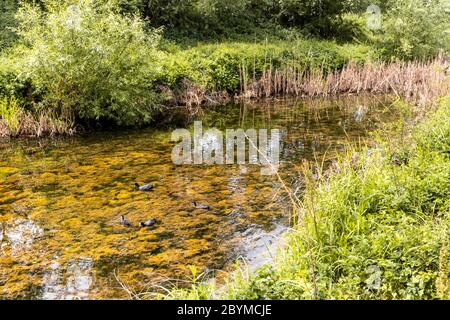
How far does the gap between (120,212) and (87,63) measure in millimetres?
5942

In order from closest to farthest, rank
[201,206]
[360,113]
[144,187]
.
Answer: [201,206] → [144,187] → [360,113]

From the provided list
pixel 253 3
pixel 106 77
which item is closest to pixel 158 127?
pixel 106 77

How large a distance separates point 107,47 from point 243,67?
6492 mm

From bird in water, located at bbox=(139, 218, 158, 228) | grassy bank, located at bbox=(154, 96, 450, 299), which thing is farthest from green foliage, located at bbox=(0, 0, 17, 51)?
grassy bank, located at bbox=(154, 96, 450, 299)

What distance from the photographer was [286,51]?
20.4 meters

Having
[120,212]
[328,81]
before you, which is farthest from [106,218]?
[328,81]

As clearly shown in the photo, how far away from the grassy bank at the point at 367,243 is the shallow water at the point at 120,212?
40.4 inches

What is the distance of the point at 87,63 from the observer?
12.3 meters

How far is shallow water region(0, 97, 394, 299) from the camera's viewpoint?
595 cm

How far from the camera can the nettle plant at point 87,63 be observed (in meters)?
12.0

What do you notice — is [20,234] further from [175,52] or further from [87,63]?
[175,52]

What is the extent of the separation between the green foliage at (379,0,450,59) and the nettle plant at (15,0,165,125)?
13537mm

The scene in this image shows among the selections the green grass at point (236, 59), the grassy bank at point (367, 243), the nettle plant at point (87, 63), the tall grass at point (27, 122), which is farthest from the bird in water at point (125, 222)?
the green grass at point (236, 59)
